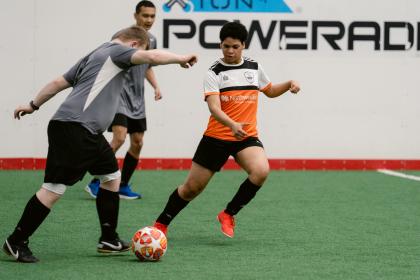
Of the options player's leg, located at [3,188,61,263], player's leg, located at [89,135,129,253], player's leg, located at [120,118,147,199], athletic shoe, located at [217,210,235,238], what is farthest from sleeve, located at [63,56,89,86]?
player's leg, located at [120,118,147,199]

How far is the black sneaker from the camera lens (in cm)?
623

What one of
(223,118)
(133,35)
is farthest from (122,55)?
(223,118)

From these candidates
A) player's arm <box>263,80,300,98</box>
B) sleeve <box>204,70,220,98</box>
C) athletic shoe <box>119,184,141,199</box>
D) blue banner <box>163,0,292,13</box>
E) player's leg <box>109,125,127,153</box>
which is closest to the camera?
sleeve <box>204,70,220,98</box>

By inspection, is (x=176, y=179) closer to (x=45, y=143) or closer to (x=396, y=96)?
(x=45, y=143)

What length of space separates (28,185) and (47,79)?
215 cm

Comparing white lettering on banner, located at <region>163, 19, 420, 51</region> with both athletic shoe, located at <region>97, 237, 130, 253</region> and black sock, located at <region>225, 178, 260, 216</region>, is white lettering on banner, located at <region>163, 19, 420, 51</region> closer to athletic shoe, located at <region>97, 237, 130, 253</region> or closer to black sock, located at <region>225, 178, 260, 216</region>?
black sock, located at <region>225, 178, 260, 216</region>

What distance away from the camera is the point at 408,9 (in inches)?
523

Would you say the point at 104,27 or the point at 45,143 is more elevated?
the point at 104,27

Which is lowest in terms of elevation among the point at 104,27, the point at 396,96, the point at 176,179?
the point at 176,179

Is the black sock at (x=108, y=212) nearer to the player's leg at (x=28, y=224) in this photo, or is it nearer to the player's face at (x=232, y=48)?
the player's leg at (x=28, y=224)

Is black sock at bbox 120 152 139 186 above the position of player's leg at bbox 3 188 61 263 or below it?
below

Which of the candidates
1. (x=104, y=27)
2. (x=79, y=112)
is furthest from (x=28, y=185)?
(x=79, y=112)

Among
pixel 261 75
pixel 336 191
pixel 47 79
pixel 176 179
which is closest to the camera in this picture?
pixel 261 75

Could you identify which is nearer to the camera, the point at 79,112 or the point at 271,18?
the point at 79,112
